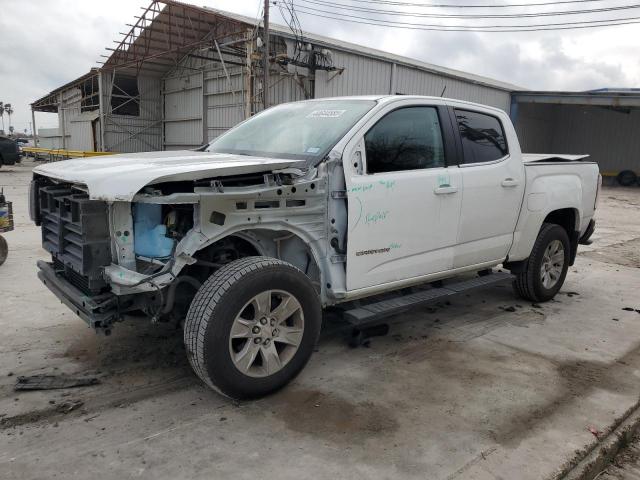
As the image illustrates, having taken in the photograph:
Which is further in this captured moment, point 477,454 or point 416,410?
point 416,410

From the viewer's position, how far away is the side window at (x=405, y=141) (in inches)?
146

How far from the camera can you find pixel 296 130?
13.1 ft

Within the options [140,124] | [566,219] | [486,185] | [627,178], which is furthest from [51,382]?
[627,178]

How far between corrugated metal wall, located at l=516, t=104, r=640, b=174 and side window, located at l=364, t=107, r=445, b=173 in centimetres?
2747

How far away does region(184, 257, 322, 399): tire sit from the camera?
2.91 m

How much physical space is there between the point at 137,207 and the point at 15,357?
175 centimetres

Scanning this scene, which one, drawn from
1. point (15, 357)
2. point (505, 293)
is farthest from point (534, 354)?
point (15, 357)

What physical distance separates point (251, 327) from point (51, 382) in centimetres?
144

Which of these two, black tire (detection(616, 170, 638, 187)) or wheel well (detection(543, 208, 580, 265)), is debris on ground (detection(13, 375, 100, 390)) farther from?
black tire (detection(616, 170, 638, 187))

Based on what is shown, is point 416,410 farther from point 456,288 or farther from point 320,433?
point 456,288

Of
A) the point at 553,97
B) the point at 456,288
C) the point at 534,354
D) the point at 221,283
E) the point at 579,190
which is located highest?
the point at 553,97

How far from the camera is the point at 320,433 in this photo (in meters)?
2.89

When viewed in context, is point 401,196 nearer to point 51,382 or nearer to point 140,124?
point 51,382

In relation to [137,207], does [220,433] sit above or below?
below
